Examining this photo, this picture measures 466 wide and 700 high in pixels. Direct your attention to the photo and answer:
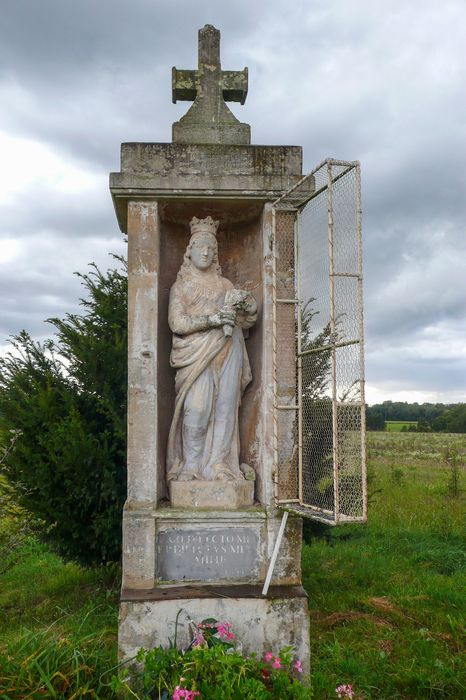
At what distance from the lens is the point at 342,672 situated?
15.0ft

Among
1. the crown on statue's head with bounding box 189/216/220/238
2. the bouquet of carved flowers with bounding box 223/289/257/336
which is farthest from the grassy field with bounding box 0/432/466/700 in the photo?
the crown on statue's head with bounding box 189/216/220/238

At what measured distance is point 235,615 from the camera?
388 cm

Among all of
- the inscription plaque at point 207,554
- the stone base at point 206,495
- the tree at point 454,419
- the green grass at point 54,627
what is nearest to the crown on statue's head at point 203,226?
the stone base at point 206,495

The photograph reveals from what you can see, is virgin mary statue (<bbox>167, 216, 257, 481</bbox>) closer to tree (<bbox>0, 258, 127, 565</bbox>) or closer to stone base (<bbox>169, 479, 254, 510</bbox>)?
stone base (<bbox>169, 479, 254, 510</bbox>)

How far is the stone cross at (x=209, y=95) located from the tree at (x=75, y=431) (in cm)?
264

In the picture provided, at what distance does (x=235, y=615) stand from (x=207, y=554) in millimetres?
420

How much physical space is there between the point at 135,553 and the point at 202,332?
1.55 meters

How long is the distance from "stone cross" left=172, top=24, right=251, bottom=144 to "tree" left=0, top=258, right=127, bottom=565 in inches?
104

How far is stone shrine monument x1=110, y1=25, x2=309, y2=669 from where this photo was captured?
153 inches

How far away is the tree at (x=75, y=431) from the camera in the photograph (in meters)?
6.03

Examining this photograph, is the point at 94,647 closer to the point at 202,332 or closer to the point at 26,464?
the point at 202,332

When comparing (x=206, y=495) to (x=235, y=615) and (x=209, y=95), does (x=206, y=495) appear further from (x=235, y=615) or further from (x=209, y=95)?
(x=209, y=95)

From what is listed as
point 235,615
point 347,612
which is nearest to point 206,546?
point 235,615

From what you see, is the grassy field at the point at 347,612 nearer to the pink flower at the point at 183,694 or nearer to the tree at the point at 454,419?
the pink flower at the point at 183,694
